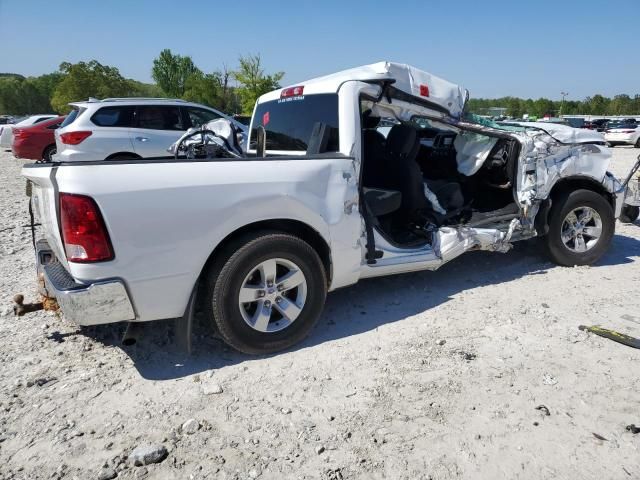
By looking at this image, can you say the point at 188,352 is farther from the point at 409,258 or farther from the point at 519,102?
the point at 519,102

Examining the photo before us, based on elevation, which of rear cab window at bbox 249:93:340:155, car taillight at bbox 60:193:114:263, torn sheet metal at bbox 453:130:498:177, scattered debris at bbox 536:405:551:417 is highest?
rear cab window at bbox 249:93:340:155

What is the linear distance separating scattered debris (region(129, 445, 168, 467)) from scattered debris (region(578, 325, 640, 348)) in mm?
2967

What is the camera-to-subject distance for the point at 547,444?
2258 mm

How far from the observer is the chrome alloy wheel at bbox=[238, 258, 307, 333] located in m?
2.97

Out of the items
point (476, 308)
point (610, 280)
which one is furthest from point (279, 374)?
point (610, 280)

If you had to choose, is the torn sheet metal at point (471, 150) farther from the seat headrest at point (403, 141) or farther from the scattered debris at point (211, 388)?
the scattered debris at point (211, 388)

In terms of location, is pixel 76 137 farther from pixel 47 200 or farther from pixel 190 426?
pixel 190 426

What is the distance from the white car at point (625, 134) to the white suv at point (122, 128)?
813 inches

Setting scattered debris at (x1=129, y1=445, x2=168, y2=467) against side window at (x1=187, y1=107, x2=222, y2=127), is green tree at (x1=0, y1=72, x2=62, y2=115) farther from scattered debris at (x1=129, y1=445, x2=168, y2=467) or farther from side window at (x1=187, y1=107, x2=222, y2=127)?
scattered debris at (x1=129, y1=445, x2=168, y2=467)

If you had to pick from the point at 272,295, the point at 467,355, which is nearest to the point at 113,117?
the point at 272,295

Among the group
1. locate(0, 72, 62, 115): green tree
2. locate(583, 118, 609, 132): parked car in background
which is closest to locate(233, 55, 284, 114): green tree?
locate(583, 118, 609, 132): parked car in background

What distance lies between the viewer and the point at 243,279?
2.90m

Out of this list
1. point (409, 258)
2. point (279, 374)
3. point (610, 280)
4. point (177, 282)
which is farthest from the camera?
point (610, 280)

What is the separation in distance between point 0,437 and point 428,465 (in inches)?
84.3
